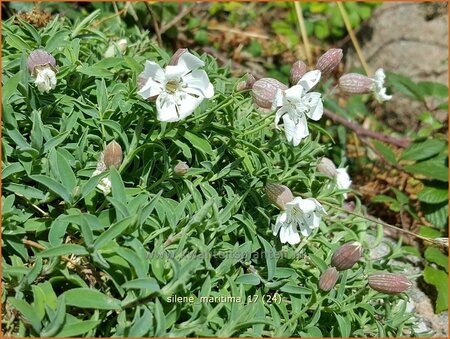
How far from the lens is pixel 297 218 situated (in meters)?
1.54

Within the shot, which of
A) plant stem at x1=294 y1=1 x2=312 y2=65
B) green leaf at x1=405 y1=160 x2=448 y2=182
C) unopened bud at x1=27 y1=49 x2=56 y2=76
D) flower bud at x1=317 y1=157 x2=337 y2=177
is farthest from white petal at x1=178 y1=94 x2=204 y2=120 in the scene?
plant stem at x1=294 y1=1 x2=312 y2=65

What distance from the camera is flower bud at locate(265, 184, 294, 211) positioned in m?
1.52

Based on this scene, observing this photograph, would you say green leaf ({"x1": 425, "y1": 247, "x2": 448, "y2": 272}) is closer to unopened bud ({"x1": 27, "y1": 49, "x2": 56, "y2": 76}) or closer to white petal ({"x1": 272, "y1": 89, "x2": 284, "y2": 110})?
white petal ({"x1": 272, "y1": 89, "x2": 284, "y2": 110})

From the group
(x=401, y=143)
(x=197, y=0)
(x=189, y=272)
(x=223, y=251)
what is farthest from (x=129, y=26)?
(x=189, y=272)

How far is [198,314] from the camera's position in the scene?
134 cm

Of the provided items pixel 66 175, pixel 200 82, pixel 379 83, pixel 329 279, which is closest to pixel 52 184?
pixel 66 175

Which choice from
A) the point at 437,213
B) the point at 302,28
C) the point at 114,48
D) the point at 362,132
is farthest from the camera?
the point at 302,28

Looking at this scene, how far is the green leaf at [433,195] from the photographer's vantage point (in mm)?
2320

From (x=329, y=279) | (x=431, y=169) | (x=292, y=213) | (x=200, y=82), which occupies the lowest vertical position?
(x=431, y=169)

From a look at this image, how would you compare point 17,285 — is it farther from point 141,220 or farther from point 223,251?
point 223,251

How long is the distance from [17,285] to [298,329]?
2.01ft

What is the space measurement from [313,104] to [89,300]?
641 millimetres

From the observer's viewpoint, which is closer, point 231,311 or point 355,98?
point 231,311

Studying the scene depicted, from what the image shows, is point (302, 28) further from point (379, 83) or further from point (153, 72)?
point (153, 72)
